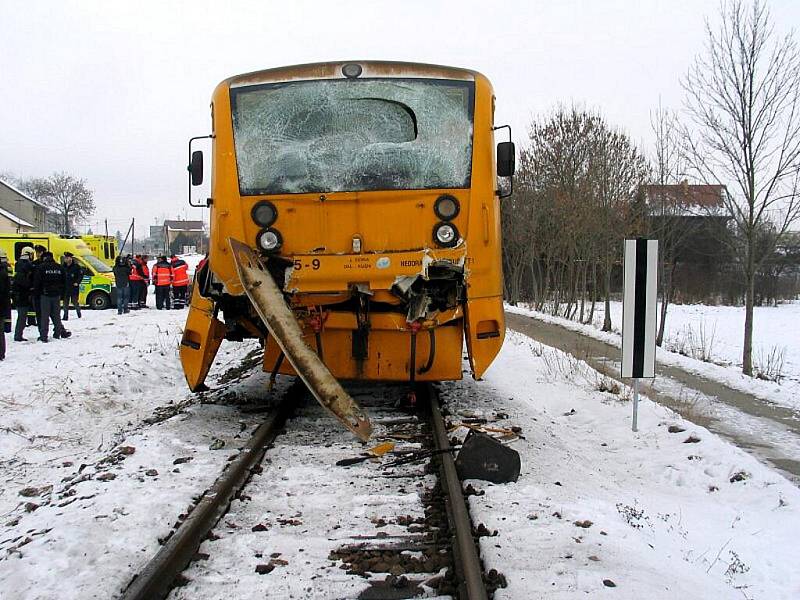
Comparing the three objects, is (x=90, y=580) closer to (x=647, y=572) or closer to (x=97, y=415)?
(x=647, y=572)

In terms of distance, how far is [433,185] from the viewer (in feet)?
20.2

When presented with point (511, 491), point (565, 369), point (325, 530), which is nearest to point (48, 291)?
point (565, 369)

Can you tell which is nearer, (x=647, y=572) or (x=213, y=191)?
(x=647, y=572)

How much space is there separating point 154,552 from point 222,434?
2476 millimetres

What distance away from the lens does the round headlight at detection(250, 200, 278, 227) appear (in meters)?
6.14

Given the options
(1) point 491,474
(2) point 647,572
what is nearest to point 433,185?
(1) point 491,474

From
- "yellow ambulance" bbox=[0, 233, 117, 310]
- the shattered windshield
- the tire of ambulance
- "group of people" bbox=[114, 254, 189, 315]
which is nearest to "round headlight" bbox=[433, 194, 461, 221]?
the shattered windshield

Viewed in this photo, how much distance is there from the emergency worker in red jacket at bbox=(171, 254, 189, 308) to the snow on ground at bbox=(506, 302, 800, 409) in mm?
12545

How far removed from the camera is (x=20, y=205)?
76188 mm

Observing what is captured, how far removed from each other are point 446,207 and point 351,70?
1.58 meters

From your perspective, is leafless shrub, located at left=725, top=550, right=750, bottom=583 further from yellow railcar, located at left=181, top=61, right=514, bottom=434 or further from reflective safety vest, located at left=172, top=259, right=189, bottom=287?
reflective safety vest, located at left=172, top=259, right=189, bottom=287

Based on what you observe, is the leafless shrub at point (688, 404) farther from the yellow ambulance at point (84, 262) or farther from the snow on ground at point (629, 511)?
the yellow ambulance at point (84, 262)

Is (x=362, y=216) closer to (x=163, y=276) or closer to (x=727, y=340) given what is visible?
(x=163, y=276)

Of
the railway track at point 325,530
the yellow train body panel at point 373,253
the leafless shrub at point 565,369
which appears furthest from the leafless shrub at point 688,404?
the railway track at point 325,530
